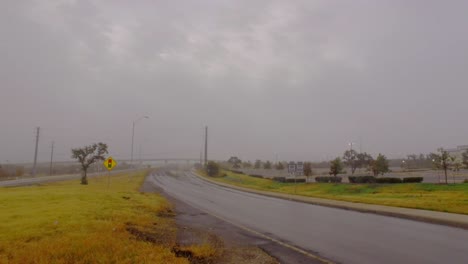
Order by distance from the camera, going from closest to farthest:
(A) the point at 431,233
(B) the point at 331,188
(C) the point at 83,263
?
1. (C) the point at 83,263
2. (A) the point at 431,233
3. (B) the point at 331,188

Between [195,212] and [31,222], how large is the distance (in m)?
8.50

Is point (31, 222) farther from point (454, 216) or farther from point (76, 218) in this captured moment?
point (454, 216)

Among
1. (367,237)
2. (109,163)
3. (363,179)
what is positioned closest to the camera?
(367,237)

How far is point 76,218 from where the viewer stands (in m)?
13.2

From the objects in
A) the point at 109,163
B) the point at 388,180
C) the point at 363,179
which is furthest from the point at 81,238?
the point at 363,179

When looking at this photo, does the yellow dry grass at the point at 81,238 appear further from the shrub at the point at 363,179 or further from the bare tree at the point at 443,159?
the bare tree at the point at 443,159

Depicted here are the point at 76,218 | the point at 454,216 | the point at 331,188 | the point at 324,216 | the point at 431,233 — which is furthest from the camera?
the point at 331,188

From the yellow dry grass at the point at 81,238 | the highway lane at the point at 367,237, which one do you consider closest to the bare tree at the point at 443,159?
the highway lane at the point at 367,237

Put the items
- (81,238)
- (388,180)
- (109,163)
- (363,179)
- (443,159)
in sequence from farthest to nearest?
(363,179), (388,180), (443,159), (109,163), (81,238)

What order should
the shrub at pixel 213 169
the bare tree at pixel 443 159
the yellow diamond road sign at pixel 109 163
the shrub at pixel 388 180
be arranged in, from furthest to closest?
the shrub at pixel 213 169 < the shrub at pixel 388 180 < the bare tree at pixel 443 159 < the yellow diamond road sign at pixel 109 163

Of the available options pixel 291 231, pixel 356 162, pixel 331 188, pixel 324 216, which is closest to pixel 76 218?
pixel 291 231

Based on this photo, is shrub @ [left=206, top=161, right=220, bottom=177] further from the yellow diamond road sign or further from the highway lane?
the highway lane

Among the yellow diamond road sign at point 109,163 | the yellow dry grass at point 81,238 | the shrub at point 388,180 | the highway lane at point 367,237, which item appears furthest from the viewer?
the shrub at point 388,180

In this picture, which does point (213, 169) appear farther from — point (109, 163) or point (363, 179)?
point (109, 163)
